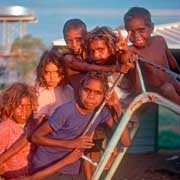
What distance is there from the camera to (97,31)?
3082 mm

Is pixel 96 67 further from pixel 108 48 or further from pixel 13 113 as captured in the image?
pixel 13 113

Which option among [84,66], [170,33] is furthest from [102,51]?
[170,33]

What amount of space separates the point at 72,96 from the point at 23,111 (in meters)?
0.42

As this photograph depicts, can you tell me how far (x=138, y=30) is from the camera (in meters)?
3.11

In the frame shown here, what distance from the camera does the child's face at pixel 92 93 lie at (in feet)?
8.84

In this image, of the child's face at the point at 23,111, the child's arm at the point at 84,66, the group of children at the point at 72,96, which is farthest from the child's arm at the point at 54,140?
the child's arm at the point at 84,66

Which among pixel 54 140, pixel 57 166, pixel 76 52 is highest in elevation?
pixel 76 52

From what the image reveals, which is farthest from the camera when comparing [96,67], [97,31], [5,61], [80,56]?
[5,61]

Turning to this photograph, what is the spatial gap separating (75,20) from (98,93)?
3.09ft

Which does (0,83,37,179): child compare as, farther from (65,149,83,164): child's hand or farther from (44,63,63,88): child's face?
(65,149,83,164): child's hand

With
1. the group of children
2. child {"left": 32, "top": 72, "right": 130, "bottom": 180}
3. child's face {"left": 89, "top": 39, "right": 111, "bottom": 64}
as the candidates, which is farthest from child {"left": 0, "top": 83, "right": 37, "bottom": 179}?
child's face {"left": 89, "top": 39, "right": 111, "bottom": 64}

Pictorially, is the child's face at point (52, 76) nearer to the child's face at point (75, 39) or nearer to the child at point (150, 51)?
the child's face at point (75, 39)

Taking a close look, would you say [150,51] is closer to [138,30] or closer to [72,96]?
[138,30]

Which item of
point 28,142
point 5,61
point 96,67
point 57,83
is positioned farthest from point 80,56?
point 5,61
